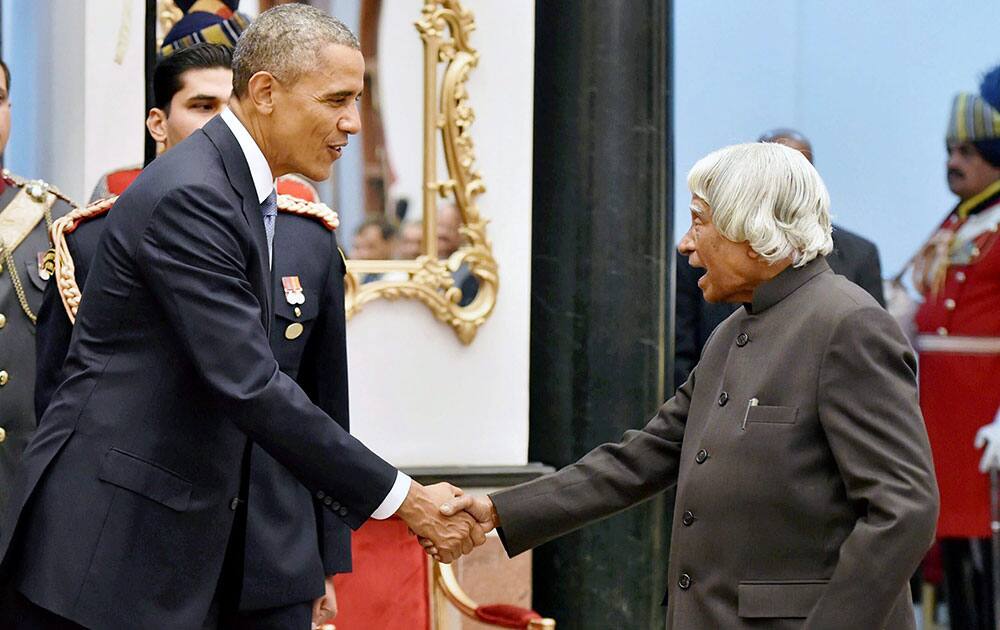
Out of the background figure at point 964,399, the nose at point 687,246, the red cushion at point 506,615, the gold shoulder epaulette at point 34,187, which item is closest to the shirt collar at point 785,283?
the nose at point 687,246

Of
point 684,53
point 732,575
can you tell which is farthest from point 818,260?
point 684,53

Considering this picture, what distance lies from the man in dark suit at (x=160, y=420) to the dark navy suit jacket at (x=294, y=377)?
0.09 metres

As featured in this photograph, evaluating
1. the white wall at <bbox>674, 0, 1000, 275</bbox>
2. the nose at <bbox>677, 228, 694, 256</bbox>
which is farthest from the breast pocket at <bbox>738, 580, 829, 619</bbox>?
the white wall at <bbox>674, 0, 1000, 275</bbox>

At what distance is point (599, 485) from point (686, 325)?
177cm

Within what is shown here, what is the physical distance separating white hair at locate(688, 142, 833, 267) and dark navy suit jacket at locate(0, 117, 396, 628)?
0.75 meters

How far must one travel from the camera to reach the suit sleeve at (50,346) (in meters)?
3.10

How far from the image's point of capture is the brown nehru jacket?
2547 mm

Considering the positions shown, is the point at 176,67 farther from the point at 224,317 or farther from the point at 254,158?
the point at 224,317

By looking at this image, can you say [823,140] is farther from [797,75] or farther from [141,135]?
[141,135]

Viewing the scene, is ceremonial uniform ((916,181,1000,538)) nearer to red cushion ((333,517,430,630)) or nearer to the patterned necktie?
red cushion ((333,517,430,630))

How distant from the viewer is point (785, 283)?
2.80 m

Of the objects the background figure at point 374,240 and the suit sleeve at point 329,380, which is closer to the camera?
the suit sleeve at point 329,380

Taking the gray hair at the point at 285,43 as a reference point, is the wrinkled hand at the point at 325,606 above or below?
below

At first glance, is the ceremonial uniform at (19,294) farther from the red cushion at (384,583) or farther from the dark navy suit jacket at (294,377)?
the red cushion at (384,583)
